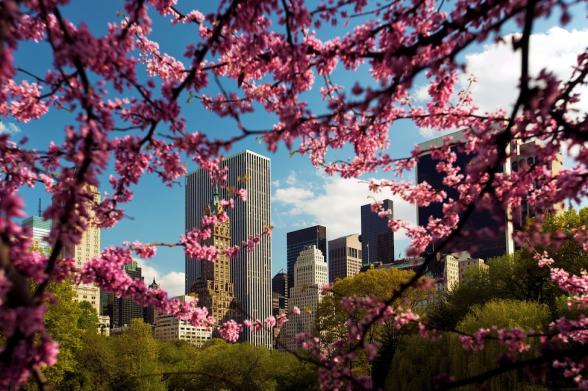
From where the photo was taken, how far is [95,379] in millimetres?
35438

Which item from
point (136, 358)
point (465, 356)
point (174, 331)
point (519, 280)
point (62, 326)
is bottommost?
point (174, 331)

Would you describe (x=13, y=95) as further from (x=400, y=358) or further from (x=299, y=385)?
(x=299, y=385)

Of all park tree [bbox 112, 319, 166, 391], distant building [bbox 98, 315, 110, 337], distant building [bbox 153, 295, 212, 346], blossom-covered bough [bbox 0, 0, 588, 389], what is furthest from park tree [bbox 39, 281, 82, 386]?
distant building [bbox 153, 295, 212, 346]

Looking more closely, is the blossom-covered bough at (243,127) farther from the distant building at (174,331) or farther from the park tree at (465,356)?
the distant building at (174,331)

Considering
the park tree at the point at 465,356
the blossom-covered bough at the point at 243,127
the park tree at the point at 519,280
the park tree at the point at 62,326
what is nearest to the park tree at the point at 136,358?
the park tree at the point at 62,326

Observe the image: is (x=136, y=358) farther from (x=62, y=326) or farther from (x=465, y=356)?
(x=465, y=356)

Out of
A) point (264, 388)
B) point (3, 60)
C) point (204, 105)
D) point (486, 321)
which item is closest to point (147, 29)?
point (204, 105)

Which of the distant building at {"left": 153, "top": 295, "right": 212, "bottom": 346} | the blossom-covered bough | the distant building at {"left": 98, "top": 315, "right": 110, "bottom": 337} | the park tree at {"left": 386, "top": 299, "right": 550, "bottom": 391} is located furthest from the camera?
the distant building at {"left": 153, "top": 295, "right": 212, "bottom": 346}

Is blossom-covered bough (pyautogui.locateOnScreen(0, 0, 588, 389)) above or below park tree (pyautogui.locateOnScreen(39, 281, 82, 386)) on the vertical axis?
above

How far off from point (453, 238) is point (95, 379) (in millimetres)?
36696

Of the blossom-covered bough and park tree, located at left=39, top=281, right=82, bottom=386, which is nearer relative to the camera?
the blossom-covered bough

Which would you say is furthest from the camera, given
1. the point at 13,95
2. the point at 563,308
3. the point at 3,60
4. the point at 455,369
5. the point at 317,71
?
the point at 563,308

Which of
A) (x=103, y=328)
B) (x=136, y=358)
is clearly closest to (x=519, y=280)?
(x=136, y=358)

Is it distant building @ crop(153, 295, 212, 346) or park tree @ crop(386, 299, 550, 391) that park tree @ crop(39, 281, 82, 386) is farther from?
distant building @ crop(153, 295, 212, 346)
